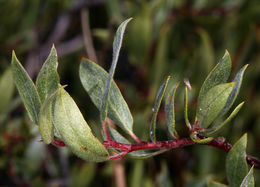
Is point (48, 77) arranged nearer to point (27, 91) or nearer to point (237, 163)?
point (27, 91)

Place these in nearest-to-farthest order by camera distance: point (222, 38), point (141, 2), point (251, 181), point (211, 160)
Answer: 1. point (251, 181)
2. point (141, 2)
3. point (211, 160)
4. point (222, 38)

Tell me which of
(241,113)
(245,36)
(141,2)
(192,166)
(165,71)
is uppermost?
(141,2)

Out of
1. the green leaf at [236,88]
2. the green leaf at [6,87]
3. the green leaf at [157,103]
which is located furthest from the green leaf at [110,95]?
the green leaf at [6,87]

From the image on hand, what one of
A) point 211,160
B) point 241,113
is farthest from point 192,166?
point 241,113

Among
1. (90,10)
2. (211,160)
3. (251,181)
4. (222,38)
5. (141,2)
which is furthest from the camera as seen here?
(90,10)

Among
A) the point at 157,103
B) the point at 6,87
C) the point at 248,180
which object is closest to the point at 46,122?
the point at 157,103

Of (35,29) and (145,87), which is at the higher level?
(35,29)

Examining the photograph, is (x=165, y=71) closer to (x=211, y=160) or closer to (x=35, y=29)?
(x=211, y=160)
